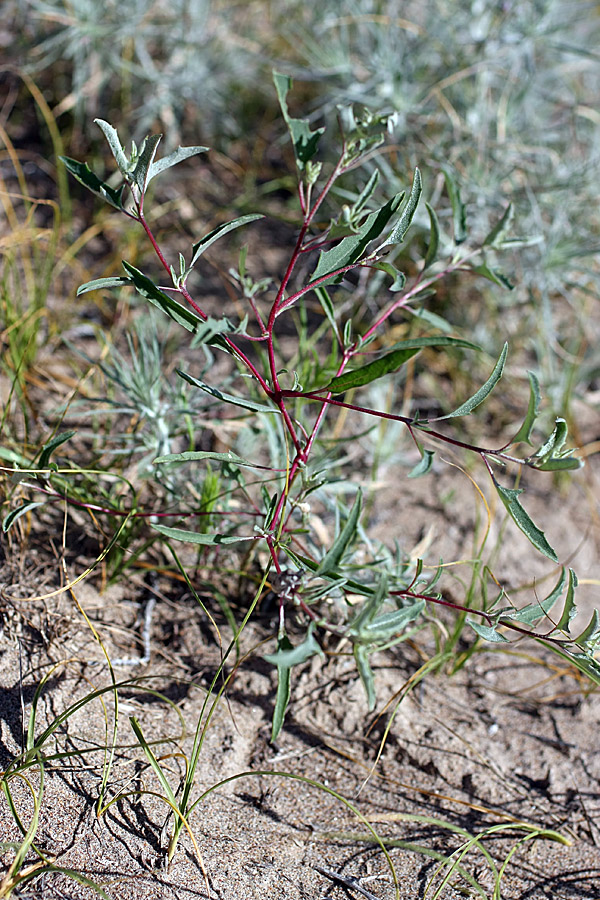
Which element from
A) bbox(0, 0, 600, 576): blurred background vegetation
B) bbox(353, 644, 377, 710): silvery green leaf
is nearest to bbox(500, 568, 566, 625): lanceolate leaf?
bbox(353, 644, 377, 710): silvery green leaf

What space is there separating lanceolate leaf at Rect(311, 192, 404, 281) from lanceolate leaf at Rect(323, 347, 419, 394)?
164 millimetres

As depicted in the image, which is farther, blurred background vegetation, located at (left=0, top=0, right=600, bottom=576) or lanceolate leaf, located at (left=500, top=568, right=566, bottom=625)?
blurred background vegetation, located at (left=0, top=0, right=600, bottom=576)

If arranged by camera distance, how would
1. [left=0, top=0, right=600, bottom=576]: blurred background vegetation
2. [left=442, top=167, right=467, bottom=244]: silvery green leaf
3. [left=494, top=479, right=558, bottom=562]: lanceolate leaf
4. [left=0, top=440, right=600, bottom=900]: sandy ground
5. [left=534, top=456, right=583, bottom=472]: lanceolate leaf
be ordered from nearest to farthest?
1. [left=534, top=456, right=583, bottom=472]: lanceolate leaf
2. [left=494, top=479, right=558, bottom=562]: lanceolate leaf
3. [left=0, top=440, right=600, bottom=900]: sandy ground
4. [left=442, top=167, right=467, bottom=244]: silvery green leaf
5. [left=0, top=0, right=600, bottom=576]: blurred background vegetation

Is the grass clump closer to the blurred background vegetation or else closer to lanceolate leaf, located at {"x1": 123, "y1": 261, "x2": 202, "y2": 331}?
lanceolate leaf, located at {"x1": 123, "y1": 261, "x2": 202, "y2": 331}

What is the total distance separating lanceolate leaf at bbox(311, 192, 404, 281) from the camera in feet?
3.50

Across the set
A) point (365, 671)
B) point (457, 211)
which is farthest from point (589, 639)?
point (457, 211)

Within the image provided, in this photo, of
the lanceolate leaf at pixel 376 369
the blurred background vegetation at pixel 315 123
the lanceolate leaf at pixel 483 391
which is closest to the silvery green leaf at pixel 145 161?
the lanceolate leaf at pixel 376 369

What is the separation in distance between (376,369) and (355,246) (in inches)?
8.7

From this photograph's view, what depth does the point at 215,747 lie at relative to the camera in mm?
1322

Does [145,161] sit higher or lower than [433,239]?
lower

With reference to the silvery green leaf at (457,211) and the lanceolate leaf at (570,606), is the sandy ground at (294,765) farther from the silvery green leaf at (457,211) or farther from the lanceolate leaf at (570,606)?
the silvery green leaf at (457,211)

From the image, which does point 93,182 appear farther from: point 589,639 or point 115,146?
point 589,639

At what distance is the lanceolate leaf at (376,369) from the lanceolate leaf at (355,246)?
0.54 ft

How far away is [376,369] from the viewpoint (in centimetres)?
96
